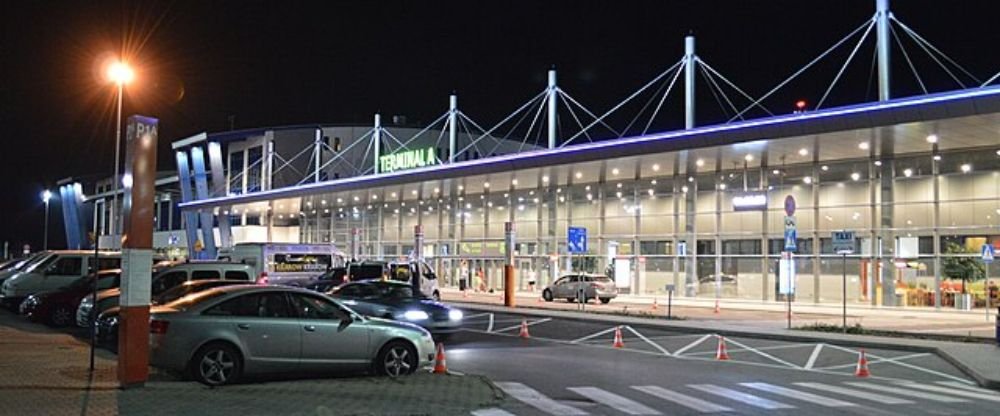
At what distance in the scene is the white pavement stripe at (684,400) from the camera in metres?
11.1

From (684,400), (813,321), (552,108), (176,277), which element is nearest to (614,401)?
(684,400)

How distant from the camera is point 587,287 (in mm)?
38875

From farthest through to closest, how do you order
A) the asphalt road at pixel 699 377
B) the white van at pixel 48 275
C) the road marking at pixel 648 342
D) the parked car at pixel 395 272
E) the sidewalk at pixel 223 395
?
the parked car at pixel 395 272 → the white van at pixel 48 275 → the road marking at pixel 648 342 → the asphalt road at pixel 699 377 → the sidewalk at pixel 223 395

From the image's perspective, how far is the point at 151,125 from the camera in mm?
11789

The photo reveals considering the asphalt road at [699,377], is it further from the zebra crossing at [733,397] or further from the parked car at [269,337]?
the parked car at [269,337]

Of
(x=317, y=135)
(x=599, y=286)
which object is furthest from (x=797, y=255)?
(x=317, y=135)

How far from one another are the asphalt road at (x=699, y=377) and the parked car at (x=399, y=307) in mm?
548

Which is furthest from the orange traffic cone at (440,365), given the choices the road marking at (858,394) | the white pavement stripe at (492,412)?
the road marking at (858,394)

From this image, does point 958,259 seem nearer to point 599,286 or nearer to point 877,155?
point 877,155

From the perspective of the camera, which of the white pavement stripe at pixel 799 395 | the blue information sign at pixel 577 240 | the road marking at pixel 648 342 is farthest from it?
the blue information sign at pixel 577 240

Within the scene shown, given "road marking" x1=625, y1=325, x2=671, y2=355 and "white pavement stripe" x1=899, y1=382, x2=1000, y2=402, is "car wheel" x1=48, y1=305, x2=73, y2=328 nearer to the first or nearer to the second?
"road marking" x1=625, y1=325, x2=671, y2=355

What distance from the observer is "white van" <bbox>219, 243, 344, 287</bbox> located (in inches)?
1441

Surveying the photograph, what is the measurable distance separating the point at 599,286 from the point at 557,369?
23942 millimetres

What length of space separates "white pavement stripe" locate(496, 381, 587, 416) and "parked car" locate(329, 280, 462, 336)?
6.86 m
